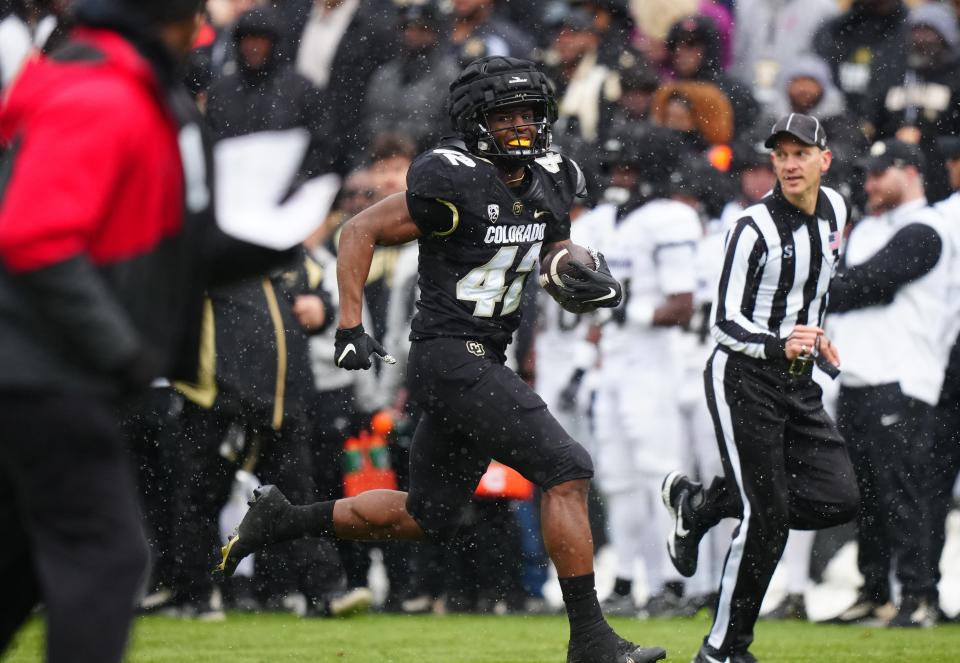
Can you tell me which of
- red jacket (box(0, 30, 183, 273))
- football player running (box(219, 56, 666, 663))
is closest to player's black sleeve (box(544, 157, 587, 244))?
football player running (box(219, 56, 666, 663))

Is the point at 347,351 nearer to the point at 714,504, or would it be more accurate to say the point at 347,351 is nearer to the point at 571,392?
the point at 714,504

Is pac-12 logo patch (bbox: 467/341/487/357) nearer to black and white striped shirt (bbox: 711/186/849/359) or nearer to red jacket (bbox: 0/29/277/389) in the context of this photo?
black and white striped shirt (bbox: 711/186/849/359)

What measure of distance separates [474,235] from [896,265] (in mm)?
3209

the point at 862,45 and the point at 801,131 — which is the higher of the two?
the point at 862,45

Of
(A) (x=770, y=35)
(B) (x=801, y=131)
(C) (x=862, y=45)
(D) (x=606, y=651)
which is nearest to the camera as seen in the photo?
(D) (x=606, y=651)

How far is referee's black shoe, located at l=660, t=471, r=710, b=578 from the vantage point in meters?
7.41

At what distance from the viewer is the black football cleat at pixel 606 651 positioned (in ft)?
19.6

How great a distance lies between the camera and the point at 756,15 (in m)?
12.0

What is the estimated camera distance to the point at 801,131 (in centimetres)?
689

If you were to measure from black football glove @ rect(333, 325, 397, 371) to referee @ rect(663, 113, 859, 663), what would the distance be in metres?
1.42

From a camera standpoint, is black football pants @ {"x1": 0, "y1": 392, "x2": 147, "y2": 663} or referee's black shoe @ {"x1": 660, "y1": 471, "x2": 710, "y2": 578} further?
referee's black shoe @ {"x1": 660, "y1": 471, "x2": 710, "y2": 578}

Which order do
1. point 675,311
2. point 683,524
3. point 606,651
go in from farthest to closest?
point 675,311 → point 683,524 → point 606,651

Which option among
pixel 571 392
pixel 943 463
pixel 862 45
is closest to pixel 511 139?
pixel 571 392

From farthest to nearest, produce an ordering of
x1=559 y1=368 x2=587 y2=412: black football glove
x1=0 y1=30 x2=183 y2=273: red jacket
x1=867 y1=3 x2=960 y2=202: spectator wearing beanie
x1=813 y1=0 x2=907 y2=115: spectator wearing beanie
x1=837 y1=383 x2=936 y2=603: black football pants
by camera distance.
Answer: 1. x1=813 y1=0 x2=907 y2=115: spectator wearing beanie
2. x1=867 y1=3 x2=960 y2=202: spectator wearing beanie
3. x1=559 y1=368 x2=587 y2=412: black football glove
4. x1=837 y1=383 x2=936 y2=603: black football pants
5. x1=0 y1=30 x2=183 y2=273: red jacket
